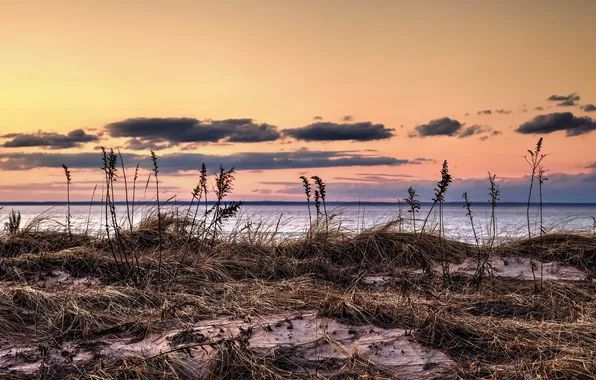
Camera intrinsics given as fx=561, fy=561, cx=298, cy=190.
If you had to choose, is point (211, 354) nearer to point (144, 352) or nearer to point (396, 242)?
point (144, 352)

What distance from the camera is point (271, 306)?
17.5 ft

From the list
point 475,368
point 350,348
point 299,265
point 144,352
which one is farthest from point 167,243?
point 475,368

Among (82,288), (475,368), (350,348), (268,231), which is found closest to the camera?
(475,368)

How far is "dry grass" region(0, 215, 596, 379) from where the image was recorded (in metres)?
4.09

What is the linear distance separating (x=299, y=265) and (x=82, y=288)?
2.96 meters

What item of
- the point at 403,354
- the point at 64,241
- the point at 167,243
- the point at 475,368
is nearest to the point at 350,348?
the point at 403,354

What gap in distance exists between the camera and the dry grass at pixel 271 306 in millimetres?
4094

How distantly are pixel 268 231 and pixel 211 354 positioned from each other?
235 inches

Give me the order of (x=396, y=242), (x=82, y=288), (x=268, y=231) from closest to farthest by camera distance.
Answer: (x=82, y=288)
(x=396, y=242)
(x=268, y=231)

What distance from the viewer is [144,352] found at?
4.34 metres

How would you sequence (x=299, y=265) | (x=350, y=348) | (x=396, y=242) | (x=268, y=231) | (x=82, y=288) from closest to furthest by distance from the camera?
Answer: (x=350, y=348) < (x=82, y=288) < (x=299, y=265) < (x=396, y=242) < (x=268, y=231)

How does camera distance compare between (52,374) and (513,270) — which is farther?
(513,270)

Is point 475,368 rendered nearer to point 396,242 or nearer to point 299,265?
point 299,265

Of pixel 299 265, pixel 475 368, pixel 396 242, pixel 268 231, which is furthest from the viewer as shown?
pixel 268 231
